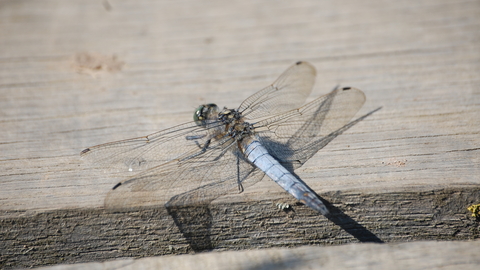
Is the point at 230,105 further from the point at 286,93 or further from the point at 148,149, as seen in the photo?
the point at 148,149

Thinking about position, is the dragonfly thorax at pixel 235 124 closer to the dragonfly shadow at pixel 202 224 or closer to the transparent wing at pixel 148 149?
the transparent wing at pixel 148 149

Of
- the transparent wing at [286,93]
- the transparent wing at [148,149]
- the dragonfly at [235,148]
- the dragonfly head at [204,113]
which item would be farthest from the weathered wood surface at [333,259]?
the transparent wing at [286,93]

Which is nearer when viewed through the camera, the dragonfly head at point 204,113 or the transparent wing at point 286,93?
the dragonfly head at point 204,113

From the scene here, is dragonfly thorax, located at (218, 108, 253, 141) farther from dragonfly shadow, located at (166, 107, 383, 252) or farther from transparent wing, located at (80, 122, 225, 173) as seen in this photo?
dragonfly shadow, located at (166, 107, 383, 252)

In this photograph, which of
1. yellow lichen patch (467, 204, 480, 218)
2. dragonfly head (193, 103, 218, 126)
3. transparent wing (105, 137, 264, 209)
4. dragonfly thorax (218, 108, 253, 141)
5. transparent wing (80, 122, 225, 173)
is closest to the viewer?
yellow lichen patch (467, 204, 480, 218)

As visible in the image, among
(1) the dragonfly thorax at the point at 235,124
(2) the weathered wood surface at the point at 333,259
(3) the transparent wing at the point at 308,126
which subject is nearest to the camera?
(2) the weathered wood surface at the point at 333,259

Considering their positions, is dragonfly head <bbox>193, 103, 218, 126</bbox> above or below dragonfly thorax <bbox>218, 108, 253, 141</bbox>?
above

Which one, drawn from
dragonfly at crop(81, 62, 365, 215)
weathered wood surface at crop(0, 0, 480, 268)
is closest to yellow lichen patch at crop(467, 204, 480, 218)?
weathered wood surface at crop(0, 0, 480, 268)

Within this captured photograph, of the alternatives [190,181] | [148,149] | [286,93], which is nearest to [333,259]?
[190,181]
